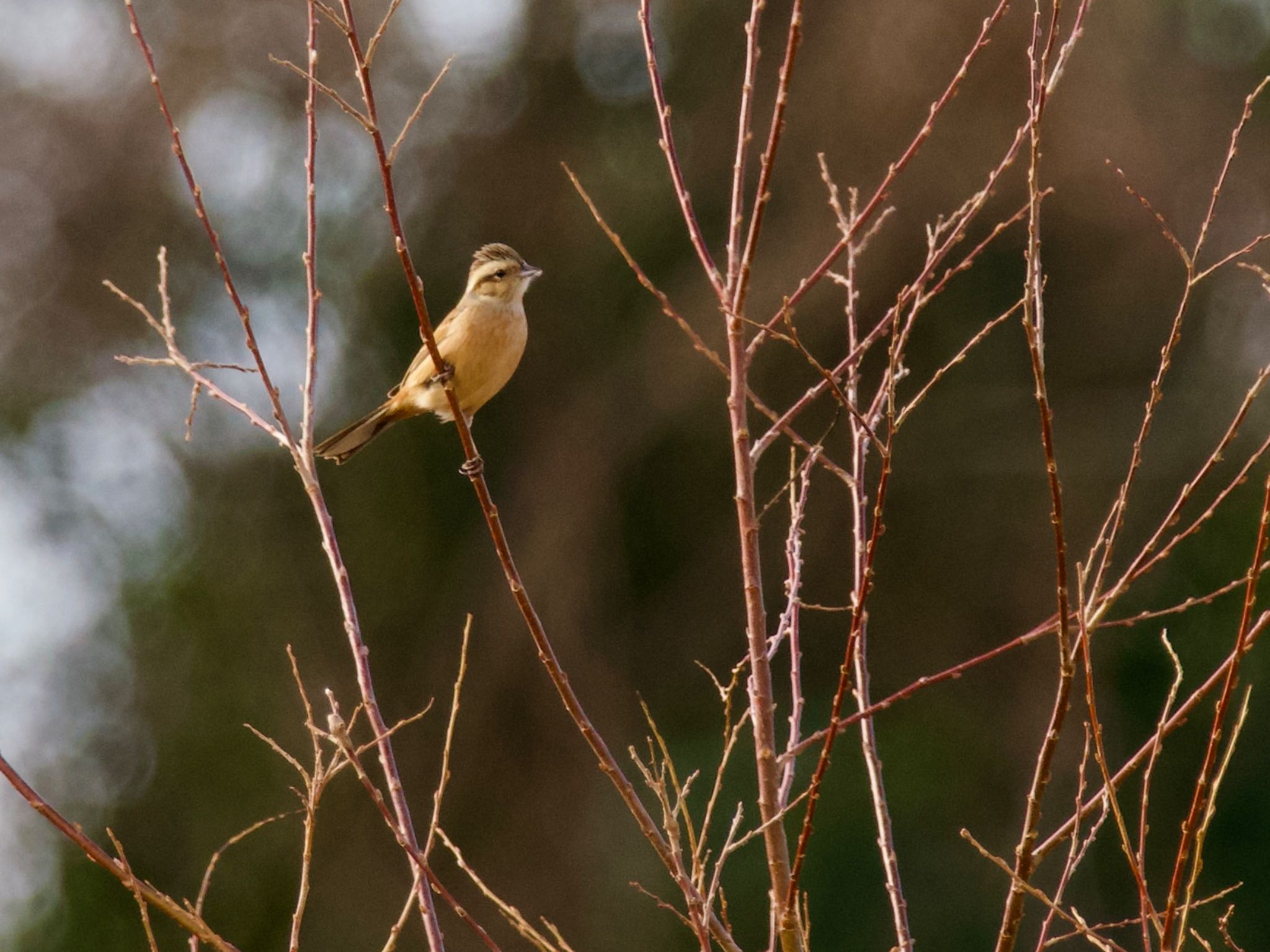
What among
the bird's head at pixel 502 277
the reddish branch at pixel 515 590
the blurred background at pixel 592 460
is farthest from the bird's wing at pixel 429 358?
the blurred background at pixel 592 460

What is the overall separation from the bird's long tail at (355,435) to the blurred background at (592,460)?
5.07 meters

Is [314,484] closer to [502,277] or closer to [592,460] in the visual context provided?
[502,277]

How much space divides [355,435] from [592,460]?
20.6 ft

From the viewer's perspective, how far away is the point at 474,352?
181 inches

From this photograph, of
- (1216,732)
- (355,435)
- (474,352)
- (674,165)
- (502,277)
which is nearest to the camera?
(1216,732)

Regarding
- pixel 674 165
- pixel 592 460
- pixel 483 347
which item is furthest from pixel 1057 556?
pixel 592 460

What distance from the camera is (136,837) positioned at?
1059cm

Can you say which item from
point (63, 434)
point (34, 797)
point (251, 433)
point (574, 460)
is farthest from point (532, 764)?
point (34, 797)

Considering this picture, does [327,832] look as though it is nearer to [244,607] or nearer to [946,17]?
[244,607]

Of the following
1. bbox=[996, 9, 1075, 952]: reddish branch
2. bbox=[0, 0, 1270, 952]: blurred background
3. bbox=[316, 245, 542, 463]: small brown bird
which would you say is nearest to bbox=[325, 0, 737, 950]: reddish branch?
bbox=[996, 9, 1075, 952]: reddish branch

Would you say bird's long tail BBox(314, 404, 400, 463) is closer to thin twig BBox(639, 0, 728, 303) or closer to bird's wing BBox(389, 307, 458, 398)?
bird's wing BBox(389, 307, 458, 398)

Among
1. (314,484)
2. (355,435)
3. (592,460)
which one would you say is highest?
(314,484)

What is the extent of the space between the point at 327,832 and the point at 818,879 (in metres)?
3.65

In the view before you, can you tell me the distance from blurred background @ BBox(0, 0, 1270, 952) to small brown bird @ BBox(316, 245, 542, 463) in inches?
200
